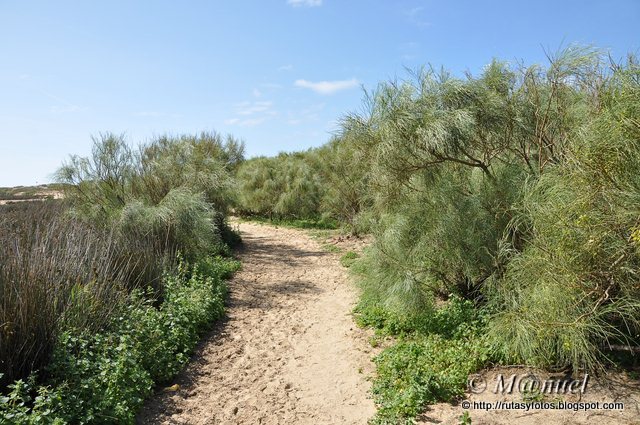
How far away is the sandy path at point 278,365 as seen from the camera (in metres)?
4.18

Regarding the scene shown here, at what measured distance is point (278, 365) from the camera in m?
5.38

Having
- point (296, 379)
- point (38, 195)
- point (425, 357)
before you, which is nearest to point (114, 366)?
point (296, 379)

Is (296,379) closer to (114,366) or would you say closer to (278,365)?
(278,365)

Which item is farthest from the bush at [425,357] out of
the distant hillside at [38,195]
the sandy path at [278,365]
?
the distant hillside at [38,195]

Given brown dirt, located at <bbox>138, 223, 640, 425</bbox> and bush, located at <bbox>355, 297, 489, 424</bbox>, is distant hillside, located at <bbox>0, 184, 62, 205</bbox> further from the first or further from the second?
bush, located at <bbox>355, 297, 489, 424</bbox>

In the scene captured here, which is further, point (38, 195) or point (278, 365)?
point (38, 195)

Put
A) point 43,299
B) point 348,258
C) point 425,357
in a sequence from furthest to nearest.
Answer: point 348,258 < point 425,357 < point 43,299

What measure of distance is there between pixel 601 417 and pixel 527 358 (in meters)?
0.79

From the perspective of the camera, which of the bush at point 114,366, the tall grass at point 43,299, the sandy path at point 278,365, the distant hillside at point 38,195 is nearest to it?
the bush at point 114,366

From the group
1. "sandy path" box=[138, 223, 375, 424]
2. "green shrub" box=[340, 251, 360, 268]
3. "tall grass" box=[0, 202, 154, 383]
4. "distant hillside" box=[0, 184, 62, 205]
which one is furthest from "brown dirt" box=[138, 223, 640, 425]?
"distant hillside" box=[0, 184, 62, 205]

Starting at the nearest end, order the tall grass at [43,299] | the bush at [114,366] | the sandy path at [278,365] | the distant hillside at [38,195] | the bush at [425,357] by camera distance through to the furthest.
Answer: the bush at [114,366] < the tall grass at [43,299] < the bush at [425,357] < the sandy path at [278,365] < the distant hillside at [38,195]

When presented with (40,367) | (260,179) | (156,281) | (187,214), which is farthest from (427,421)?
(260,179)

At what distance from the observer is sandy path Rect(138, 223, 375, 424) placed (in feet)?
13.7

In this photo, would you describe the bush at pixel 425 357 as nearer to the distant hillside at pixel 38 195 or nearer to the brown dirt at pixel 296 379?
the brown dirt at pixel 296 379
